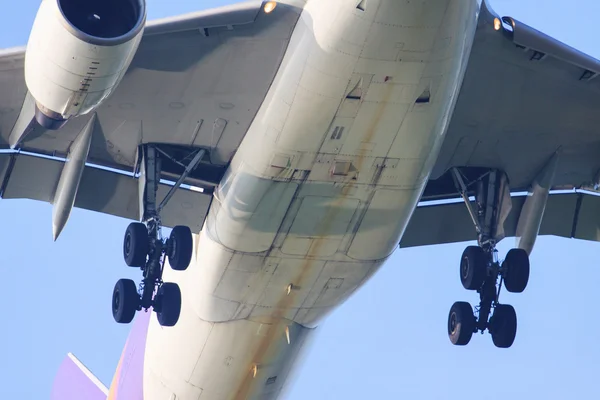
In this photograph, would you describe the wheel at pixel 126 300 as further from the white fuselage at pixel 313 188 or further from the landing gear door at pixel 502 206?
the landing gear door at pixel 502 206

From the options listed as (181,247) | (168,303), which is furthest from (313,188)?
(168,303)

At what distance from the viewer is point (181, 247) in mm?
20203

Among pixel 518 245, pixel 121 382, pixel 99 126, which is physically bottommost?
pixel 121 382

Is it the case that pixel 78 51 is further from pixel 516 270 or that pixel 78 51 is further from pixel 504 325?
pixel 504 325

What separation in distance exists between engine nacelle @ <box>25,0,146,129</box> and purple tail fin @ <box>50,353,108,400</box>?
11351 millimetres

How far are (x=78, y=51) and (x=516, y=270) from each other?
7.97 metres

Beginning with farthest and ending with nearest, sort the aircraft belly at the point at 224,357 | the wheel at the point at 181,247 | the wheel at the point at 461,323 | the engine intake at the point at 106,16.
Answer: the aircraft belly at the point at 224,357 < the wheel at the point at 461,323 < the wheel at the point at 181,247 < the engine intake at the point at 106,16

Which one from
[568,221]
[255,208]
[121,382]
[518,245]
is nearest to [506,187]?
[518,245]

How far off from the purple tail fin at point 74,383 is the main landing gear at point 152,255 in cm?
763

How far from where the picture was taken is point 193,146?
797 inches

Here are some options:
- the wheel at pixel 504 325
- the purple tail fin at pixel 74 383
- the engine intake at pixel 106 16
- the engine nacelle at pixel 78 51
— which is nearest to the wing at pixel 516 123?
the wheel at pixel 504 325

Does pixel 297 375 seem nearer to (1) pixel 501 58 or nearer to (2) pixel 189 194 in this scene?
(2) pixel 189 194

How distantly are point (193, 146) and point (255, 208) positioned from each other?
155 cm

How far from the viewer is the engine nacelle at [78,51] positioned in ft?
55.7
